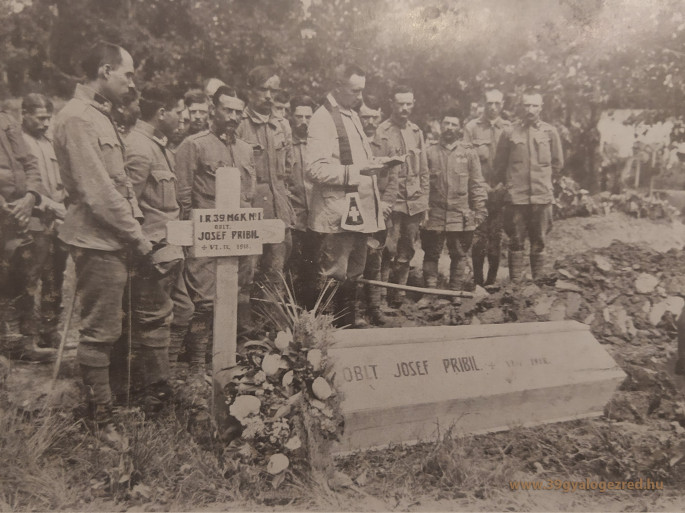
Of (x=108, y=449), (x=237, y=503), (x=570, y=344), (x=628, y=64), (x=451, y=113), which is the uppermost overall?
(x=628, y=64)

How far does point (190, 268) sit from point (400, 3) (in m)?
2.20

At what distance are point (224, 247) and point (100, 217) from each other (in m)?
0.67

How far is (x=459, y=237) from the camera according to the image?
4711 millimetres

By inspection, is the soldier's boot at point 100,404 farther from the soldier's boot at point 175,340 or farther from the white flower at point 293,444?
the white flower at point 293,444

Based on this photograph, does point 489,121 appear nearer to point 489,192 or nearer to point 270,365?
point 489,192

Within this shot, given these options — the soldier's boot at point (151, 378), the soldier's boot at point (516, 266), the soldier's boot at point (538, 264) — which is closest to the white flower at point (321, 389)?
the soldier's boot at point (151, 378)

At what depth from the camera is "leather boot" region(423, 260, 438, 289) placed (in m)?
4.57

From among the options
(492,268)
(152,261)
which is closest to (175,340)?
(152,261)

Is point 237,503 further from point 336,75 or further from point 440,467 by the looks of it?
point 336,75

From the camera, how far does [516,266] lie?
4758 mm

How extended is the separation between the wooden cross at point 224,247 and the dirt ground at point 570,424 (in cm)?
55

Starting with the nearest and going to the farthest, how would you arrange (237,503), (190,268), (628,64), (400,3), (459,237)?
1. (237,503)
2. (190,268)
3. (400,3)
4. (628,64)
5. (459,237)

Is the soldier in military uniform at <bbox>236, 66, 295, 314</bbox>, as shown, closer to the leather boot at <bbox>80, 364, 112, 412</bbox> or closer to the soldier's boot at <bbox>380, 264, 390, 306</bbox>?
the soldier's boot at <bbox>380, 264, 390, 306</bbox>

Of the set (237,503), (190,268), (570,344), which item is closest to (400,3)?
(190,268)
